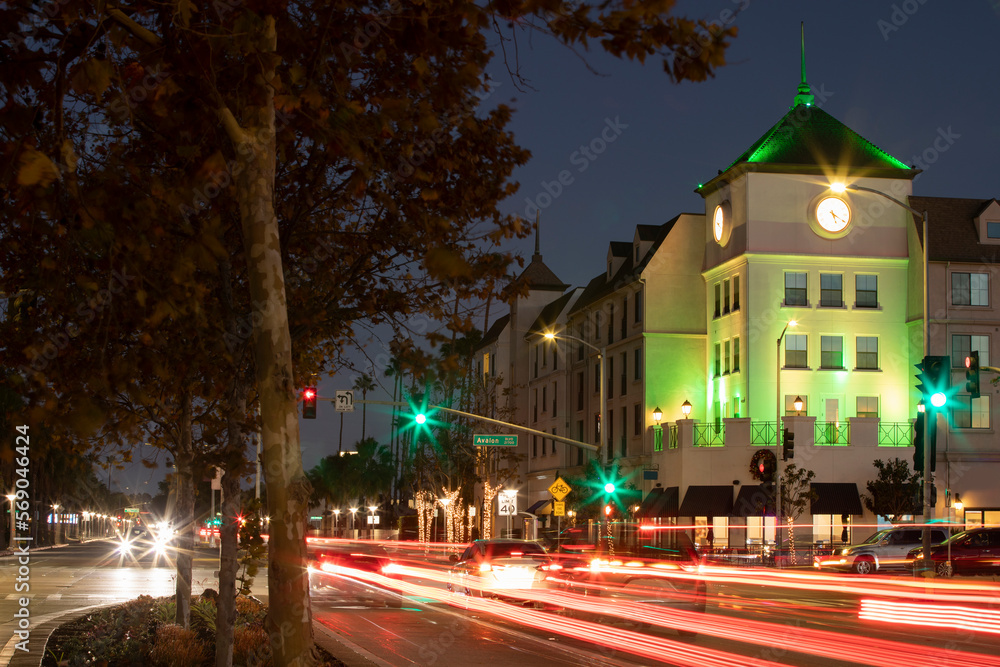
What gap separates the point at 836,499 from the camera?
5169 cm

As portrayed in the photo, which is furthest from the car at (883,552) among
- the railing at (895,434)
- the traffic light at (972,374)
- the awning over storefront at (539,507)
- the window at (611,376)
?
the awning over storefront at (539,507)

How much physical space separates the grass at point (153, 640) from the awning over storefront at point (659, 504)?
119 ft

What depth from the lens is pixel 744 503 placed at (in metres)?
52.0

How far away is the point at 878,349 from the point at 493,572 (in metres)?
34.0

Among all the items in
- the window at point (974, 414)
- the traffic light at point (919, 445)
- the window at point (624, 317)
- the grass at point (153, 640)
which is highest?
the window at point (624, 317)

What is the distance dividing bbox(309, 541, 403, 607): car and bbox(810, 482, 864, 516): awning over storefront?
20909 mm

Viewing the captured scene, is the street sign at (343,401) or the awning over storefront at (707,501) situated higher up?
the street sign at (343,401)

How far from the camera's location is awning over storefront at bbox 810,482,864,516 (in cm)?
5119

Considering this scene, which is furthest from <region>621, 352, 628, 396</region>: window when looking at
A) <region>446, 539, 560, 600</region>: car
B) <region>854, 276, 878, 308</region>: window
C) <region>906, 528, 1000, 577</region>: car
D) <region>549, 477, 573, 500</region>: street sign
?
<region>446, 539, 560, 600</region>: car

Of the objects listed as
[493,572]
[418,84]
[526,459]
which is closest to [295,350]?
[418,84]

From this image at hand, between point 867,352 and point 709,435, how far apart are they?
27.4 feet

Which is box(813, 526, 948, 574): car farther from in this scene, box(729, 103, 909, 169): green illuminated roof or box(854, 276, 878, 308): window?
box(729, 103, 909, 169): green illuminated roof

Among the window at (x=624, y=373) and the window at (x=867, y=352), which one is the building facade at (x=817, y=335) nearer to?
the window at (x=867, y=352)

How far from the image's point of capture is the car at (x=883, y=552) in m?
40.5
